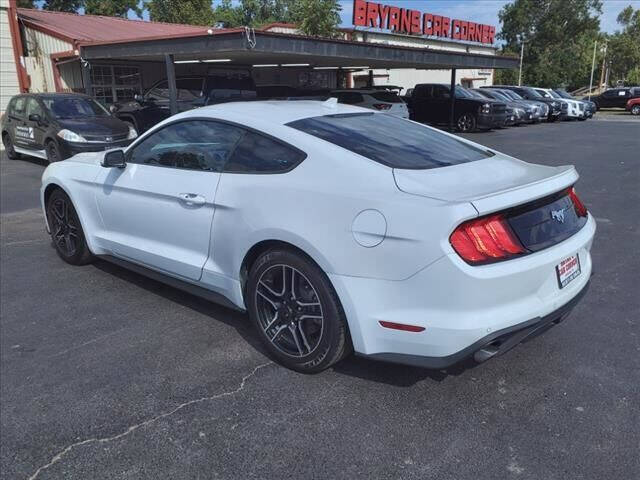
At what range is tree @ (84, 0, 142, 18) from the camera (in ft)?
138

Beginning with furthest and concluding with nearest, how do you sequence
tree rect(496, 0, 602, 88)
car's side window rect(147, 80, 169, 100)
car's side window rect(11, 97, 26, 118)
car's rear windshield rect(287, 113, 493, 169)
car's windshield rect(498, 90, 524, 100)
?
tree rect(496, 0, 602, 88) → car's windshield rect(498, 90, 524, 100) → car's side window rect(147, 80, 169, 100) → car's side window rect(11, 97, 26, 118) → car's rear windshield rect(287, 113, 493, 169)

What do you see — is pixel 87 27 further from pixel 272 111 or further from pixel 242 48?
pixel 272 111

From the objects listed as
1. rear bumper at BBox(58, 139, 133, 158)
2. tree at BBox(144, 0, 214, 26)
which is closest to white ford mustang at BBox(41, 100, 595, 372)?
rear bumper at BBox(58, 139, 133, 158)

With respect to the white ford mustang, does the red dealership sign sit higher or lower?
higher

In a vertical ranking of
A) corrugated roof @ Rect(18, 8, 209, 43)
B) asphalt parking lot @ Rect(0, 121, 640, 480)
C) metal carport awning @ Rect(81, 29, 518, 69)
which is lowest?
asphalt parking lot @ Rect(0, 121, 640, 480)

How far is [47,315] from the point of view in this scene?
4.09m

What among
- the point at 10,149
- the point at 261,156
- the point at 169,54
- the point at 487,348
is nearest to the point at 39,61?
the point at 10,149

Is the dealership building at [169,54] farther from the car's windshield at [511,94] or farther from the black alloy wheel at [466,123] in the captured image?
the car's windshield at [511,94]

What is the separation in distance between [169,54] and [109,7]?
1416 inches

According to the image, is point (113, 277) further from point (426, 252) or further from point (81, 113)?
point (81, 113)

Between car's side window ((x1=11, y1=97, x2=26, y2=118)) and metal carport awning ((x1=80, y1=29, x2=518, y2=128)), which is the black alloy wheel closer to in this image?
metal carport awning ((x1=80, y1=29, x2=518, y2=128))

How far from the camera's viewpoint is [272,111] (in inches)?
143

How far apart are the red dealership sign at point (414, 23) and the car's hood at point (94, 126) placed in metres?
17.7

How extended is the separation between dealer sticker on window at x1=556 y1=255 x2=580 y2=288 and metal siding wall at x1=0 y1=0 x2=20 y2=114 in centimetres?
1753
